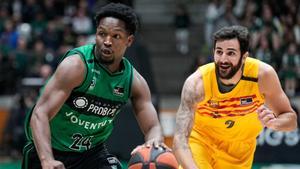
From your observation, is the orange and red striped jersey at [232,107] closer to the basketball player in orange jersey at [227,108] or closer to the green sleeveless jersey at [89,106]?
the basketball player in orange jersey at [227,108]

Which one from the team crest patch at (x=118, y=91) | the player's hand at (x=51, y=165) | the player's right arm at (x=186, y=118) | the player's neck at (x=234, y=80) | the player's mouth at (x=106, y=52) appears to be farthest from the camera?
the player's neck at (x=234, y=80)

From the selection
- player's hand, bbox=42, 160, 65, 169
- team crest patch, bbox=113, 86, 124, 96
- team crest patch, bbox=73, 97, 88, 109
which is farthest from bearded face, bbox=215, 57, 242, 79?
player's hand, bbox=42, 160, 65, 169

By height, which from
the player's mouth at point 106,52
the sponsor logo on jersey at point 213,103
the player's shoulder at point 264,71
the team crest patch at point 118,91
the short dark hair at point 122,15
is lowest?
the sponsor logo on jersey at point 213,103

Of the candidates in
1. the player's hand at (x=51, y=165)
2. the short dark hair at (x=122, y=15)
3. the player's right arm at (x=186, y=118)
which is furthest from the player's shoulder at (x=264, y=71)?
the player's hand at (x=51, y=165)

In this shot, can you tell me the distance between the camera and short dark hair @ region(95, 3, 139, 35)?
545 cm

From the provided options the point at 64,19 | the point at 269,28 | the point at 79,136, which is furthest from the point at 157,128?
the point at 64,19

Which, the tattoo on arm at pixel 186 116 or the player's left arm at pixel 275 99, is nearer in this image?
the tattoo on arm at pixel 186 116

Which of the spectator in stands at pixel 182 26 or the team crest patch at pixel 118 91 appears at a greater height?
Result: the team crest patch at pixel 118 91

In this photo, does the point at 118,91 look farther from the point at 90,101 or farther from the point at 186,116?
the point at 186,116

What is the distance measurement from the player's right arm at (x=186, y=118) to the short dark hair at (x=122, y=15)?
2.84 feet

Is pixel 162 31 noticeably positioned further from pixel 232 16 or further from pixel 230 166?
pixel 230 166

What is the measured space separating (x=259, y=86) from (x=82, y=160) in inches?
65.6

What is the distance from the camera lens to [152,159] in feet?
17.4

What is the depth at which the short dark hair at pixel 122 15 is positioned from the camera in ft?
17.9
